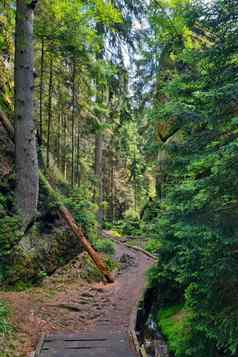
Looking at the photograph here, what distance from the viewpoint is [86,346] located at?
5453 mm

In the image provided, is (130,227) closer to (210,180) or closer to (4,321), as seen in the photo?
(4,321)

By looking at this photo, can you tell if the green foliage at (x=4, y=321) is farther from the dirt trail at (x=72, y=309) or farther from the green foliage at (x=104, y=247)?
the green foliage at (x=104, y=247)

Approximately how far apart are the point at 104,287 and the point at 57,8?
7932 millimetres

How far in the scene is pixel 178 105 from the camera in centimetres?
502

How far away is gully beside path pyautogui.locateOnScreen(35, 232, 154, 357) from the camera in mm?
5301

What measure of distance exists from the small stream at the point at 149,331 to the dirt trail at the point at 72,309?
266 mm

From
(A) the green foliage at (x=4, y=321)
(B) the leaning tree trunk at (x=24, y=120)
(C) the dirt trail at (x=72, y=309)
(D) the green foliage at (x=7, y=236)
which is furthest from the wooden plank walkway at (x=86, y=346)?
(B) the leaning tree trunk at (x=24, y=120)

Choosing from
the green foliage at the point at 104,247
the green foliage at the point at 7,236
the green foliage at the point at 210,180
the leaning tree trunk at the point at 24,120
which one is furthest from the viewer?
the green foliage at the point at 104,247

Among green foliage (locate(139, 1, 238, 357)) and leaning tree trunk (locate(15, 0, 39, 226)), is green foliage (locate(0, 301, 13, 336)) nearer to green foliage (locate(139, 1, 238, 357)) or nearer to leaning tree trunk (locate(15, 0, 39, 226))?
green foliage (locate(139, 1, 238, 357))

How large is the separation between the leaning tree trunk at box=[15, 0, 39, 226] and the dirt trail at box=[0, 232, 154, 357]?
2.19m

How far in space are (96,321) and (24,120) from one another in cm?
537

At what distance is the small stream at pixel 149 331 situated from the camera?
6438 mm

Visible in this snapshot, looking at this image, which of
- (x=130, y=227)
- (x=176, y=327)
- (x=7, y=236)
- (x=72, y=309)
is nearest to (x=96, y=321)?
(x=72, y=309)

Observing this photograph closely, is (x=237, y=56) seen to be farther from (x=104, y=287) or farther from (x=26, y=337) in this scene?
(x=104, y=287)
